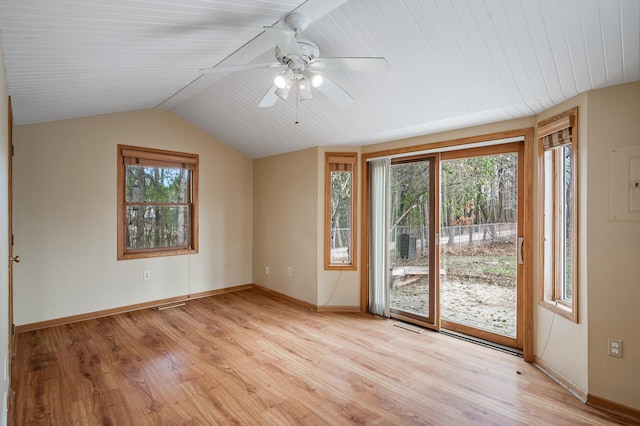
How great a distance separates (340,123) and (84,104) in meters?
2.76

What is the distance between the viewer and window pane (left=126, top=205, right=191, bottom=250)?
4.59 meters

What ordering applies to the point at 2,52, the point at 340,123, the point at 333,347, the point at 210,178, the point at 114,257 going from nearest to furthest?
the point at 2,52
the point at 333,347
the point at 340,123
the point at 114,257
the point at 210,178

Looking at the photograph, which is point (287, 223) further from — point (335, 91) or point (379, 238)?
point (335, 91)

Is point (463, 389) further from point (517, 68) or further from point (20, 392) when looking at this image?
point (20, 392)

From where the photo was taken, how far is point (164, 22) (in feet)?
6.61

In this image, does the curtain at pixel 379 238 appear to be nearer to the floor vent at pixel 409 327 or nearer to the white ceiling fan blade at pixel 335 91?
the floor vent at pixel 409 327

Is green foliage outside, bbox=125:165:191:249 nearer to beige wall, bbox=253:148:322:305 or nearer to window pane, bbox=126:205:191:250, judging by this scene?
window pane, bbox=126:205:191:250

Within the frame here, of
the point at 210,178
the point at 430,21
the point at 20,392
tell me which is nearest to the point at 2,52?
the point at 20,392

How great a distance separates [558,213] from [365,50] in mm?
2199

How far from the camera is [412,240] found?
409 centimetres

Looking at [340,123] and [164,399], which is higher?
[340,123]

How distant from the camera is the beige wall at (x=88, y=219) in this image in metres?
3.73

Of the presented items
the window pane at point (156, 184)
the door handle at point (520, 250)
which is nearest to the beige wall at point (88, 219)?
the window pane at point (156, 184)

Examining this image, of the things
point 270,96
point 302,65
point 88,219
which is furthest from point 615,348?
point 88,219
